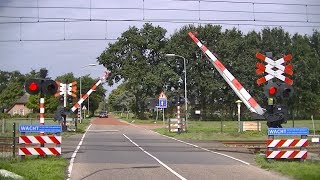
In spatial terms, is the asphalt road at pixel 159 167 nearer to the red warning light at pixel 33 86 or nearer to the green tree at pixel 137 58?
the red warning light at pixel 33 86

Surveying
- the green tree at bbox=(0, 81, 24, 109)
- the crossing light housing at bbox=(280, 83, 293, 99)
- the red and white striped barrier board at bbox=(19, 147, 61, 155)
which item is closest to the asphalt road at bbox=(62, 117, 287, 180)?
the red and white striped barrier board at bbox=(19, 147, 61, 155)

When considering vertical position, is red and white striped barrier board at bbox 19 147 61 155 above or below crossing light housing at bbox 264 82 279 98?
below

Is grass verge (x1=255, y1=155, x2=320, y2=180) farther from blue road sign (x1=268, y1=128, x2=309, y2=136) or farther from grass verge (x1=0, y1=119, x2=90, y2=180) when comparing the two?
grass verge (x1=0, y1=119, x2=90, y2=180)

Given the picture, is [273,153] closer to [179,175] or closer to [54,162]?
[179,175]

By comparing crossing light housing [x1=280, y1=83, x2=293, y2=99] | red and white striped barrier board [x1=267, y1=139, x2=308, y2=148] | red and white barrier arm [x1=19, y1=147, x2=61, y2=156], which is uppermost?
crossing light housing [x1=280, y1=83, x2=293, y2=99]

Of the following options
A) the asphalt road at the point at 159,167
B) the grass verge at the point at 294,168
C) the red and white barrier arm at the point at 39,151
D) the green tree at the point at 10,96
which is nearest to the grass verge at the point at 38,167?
the red and white barrier arm at the point at 39,151

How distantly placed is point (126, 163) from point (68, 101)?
2204 centimetres

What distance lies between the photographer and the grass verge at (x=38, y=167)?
13183 millimetres

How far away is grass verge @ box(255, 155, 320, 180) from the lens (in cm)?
1358

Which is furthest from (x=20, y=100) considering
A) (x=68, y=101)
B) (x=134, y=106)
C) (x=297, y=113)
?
(x=68, y=101)

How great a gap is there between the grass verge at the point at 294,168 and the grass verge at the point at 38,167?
6847 millimetres

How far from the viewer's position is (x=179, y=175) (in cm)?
1438

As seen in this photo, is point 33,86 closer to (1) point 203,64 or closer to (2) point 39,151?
(2) point 39,151

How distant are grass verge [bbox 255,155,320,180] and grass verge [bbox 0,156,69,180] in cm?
685
